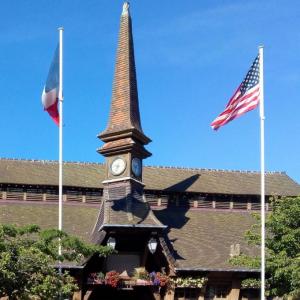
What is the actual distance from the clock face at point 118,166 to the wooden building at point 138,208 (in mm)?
54

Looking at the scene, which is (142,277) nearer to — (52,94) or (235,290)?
(235,290)

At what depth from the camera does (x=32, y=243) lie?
2464 cm

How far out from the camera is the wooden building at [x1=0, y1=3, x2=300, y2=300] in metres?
33.8

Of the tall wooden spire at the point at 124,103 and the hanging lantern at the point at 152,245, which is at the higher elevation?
the tall wooden spire at the point at 124,103

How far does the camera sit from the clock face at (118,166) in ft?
119

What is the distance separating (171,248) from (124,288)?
9.84 feet

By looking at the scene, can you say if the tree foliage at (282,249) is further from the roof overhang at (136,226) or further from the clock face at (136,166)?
the clock face at (136,166)

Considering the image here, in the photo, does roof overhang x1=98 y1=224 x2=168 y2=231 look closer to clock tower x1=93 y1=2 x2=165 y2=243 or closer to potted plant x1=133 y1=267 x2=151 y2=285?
clock tower x1=93 y1=2 x2=165 y2=243

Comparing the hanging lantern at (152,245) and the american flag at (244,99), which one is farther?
the hanging lantern at (152,245)

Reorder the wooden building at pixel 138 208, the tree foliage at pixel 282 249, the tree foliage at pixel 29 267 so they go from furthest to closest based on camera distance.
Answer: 1. the wooden building at pixel 138 208
2. the tree foliage at pixel 282 249
3. the tree foliage at pixel 29 267

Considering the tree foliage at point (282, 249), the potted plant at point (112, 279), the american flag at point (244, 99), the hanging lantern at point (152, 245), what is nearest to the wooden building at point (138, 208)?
the hanging lantern at point (152, 245)

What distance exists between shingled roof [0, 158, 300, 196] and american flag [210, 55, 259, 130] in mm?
12764

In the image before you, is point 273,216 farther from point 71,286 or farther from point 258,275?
point 71,286

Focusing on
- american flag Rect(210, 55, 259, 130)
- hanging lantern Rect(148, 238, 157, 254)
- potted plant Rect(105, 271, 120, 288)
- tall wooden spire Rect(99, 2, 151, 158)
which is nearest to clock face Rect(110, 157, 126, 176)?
tall wooden spire Rect(99, 2, 151, 158)
